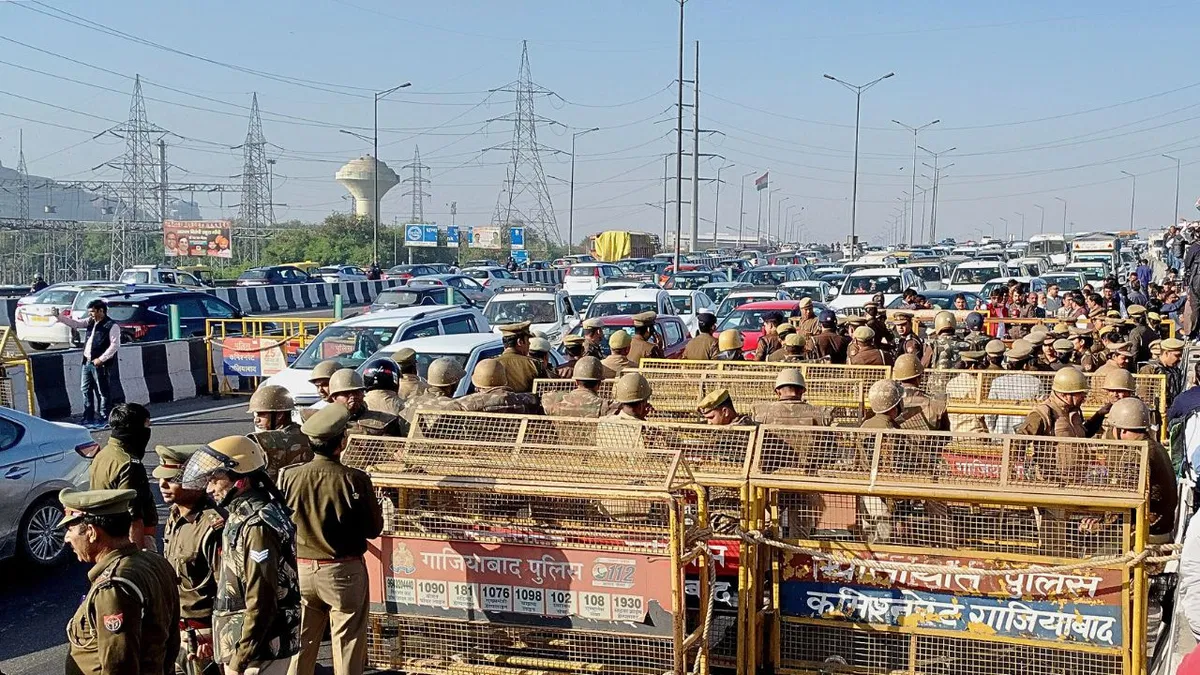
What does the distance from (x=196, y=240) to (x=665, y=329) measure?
2053 inches

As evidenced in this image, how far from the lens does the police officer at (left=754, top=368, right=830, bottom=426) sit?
330 inches

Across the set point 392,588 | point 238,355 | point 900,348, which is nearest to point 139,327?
point 238,355

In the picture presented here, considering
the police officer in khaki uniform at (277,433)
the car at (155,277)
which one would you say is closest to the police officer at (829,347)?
the police officer in khaki uniform at (277,433)

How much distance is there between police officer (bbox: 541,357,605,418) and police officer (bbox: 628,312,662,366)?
3466 mm

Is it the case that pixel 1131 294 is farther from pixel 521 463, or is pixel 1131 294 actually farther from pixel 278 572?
pixel 278 572

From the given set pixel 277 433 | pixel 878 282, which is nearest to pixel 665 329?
pixel 878 282

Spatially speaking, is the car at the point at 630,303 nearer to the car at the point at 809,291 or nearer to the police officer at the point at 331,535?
the car at the point at 809,291

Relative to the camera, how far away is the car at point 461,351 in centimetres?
1316

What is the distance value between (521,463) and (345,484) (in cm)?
130

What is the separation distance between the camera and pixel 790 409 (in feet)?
27.7

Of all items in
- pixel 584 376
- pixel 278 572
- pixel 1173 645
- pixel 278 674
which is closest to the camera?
pixel 278 572

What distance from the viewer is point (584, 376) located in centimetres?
935

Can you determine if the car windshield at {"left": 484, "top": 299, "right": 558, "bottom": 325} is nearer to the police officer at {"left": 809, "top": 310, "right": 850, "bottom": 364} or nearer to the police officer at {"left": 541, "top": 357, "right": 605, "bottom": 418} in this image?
the police officer at {"left": 809, "top": 310, "right": 850, "bottom": 364}

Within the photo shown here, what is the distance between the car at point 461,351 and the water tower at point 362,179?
107 m
